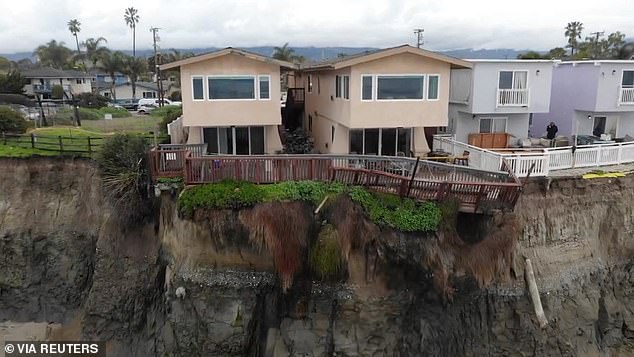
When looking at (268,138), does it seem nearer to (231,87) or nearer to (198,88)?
Answer: (231,87)

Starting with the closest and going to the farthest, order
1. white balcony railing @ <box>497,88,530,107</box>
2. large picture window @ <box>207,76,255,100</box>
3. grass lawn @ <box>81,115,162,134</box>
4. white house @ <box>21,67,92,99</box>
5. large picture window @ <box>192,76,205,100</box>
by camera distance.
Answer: large picture window @ <box>192,76,205,100</box> < large picture window @ <box>207,76,255,100</box> < white balcony railing @ <box>497,88,530,107</box> < grass lawn @ <box>81,115,162,134</box> < white house @ <box>21,67,92,99</box>

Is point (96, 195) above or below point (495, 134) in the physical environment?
below

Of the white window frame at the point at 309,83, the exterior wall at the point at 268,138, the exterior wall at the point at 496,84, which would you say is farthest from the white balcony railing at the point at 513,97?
the exterior wall at the point at 268,138

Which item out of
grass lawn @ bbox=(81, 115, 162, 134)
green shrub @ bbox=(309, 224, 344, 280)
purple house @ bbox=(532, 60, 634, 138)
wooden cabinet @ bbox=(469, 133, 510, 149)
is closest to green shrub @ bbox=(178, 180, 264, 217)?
green shrub @ bbox=(309, 224, 344, 280)

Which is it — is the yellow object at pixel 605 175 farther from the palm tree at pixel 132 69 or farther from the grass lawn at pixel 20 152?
the palm tree at pixel 132 69

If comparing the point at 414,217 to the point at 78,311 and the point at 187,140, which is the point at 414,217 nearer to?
the point at 187,140

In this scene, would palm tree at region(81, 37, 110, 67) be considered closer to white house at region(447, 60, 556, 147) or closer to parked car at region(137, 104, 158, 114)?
parked car at region(137, 104, 158, 114)

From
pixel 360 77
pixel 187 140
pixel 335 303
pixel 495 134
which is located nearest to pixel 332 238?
pixel 335 303

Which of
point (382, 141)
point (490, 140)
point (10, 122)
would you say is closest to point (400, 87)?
point (382, 141)
